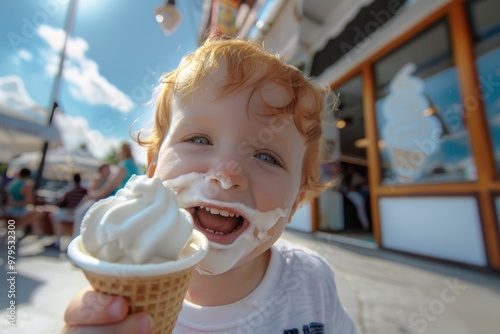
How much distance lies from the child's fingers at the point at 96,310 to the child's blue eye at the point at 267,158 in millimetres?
572

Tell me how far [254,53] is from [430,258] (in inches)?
139

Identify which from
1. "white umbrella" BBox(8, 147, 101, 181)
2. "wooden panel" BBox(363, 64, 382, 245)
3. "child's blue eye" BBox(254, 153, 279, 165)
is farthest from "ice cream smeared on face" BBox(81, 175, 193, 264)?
"white umbrella" BBox(8, 147, 101, 181)

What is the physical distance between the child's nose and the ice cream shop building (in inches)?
57.2

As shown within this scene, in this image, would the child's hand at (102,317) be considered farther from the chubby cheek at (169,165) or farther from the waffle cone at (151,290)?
the chubby cheek at (169,165)

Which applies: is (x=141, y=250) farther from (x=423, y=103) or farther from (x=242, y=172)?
(x=423, y=103)

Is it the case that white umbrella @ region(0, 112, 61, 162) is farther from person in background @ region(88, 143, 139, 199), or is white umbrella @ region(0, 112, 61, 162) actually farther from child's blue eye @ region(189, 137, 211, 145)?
child's blue eye @ region(189, 137, 211, 145)

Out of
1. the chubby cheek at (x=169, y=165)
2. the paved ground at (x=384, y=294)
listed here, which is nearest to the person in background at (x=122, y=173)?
the paved ground at (x=384, y=294)

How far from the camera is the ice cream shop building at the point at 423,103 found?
2.87 metres

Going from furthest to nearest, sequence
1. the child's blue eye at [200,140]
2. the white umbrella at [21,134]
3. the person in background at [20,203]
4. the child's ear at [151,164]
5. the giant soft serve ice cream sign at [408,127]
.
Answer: the white umbrella at [21,134] < the person in background at [20,203] < the giant soft serve ice cream sign at [408,127] < the child's ear at [151,164] < the child's blue eye at [200,140]

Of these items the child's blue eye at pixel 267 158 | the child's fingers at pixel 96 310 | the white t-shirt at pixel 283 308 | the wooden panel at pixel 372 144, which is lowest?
the white t-shirt at pixel 283 308

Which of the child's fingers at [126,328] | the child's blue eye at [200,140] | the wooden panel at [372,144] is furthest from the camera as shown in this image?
the wooden panel at [372,144]

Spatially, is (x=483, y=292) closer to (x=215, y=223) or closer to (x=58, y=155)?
(x=215, y=223)

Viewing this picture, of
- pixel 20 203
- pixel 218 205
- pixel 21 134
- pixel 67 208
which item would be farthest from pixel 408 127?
pixel 21 134

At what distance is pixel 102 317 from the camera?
471 millimetres
